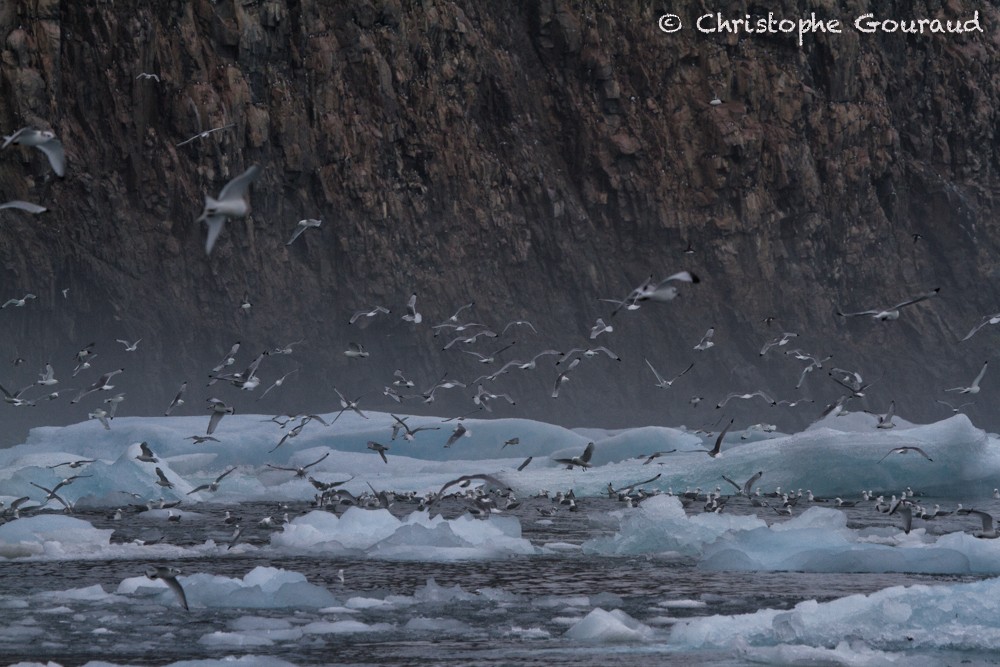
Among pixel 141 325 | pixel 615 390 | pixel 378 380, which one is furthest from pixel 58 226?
pixel 615 390

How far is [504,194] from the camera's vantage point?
5569 centimetres

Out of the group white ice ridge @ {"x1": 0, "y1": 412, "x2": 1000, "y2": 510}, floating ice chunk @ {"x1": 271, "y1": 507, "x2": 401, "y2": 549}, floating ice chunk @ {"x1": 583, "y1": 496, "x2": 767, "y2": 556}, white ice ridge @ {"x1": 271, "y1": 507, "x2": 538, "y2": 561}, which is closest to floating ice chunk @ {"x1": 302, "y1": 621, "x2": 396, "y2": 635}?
white ice ridge @ {"x1": 271, "y1": 507, "x2": 538, "y2": 561}

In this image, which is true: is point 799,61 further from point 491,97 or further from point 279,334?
point 279,334

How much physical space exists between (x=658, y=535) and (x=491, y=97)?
40.0 metres

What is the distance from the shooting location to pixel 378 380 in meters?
52.6

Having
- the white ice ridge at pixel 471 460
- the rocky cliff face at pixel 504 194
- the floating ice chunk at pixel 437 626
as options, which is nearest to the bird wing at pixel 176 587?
the floating ice chunk at pixel 437 626

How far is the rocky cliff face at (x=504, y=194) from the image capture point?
47656 mm

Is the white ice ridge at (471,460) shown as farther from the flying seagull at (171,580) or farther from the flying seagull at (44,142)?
the flying seagull at (44,142)

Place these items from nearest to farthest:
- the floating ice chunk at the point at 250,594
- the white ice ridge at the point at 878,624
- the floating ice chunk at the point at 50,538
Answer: the white ice ridge at the point at 878,624 → the floating ice chunk at the point at 250,594 → the floating ice chunk at the point at 50,538

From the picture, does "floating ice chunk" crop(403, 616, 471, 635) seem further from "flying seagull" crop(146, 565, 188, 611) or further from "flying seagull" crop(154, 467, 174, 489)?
"flying seagull" crop(154, 467, 174, 489)
